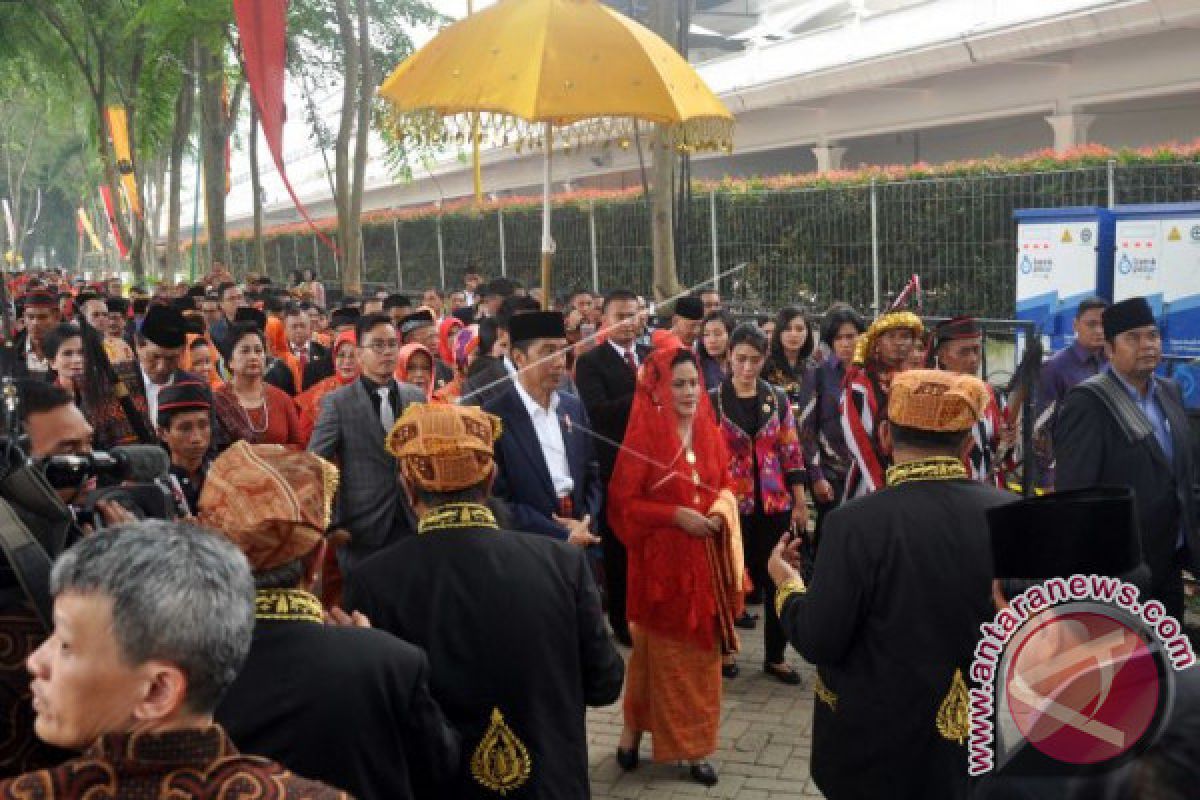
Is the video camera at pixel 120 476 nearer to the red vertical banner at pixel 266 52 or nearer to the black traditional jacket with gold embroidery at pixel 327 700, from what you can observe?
the black traditional jacket with gold embroidery at pixel 327 700

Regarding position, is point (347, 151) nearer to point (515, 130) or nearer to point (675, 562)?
point (515, 130)

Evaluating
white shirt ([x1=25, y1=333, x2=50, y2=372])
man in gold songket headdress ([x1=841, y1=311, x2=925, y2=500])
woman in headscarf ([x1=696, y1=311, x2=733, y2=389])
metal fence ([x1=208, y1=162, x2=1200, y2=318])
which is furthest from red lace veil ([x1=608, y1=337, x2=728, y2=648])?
metal fence ([x1=208, y1=162, x2=1200, y2=318])

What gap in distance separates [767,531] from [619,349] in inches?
57.5

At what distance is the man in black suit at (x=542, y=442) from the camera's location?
17.4 ft

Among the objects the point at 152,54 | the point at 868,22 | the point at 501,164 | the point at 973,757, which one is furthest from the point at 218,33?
the point at 501,164

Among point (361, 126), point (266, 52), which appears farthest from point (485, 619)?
point (361, 126)

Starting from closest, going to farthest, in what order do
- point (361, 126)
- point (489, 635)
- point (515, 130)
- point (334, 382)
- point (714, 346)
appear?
point (489, 635) → point (515, 130) → point (334, 382) → point (714, 346) → point (361, 126)

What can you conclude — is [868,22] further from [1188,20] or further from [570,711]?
[570,711]

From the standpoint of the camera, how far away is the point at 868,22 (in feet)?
77.0

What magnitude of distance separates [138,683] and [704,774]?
390 centimetres

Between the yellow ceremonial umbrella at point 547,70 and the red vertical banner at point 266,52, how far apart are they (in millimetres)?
6564

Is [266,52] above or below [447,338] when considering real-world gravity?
above

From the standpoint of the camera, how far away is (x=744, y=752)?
5648mm

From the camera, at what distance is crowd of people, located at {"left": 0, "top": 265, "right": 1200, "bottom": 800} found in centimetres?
186
